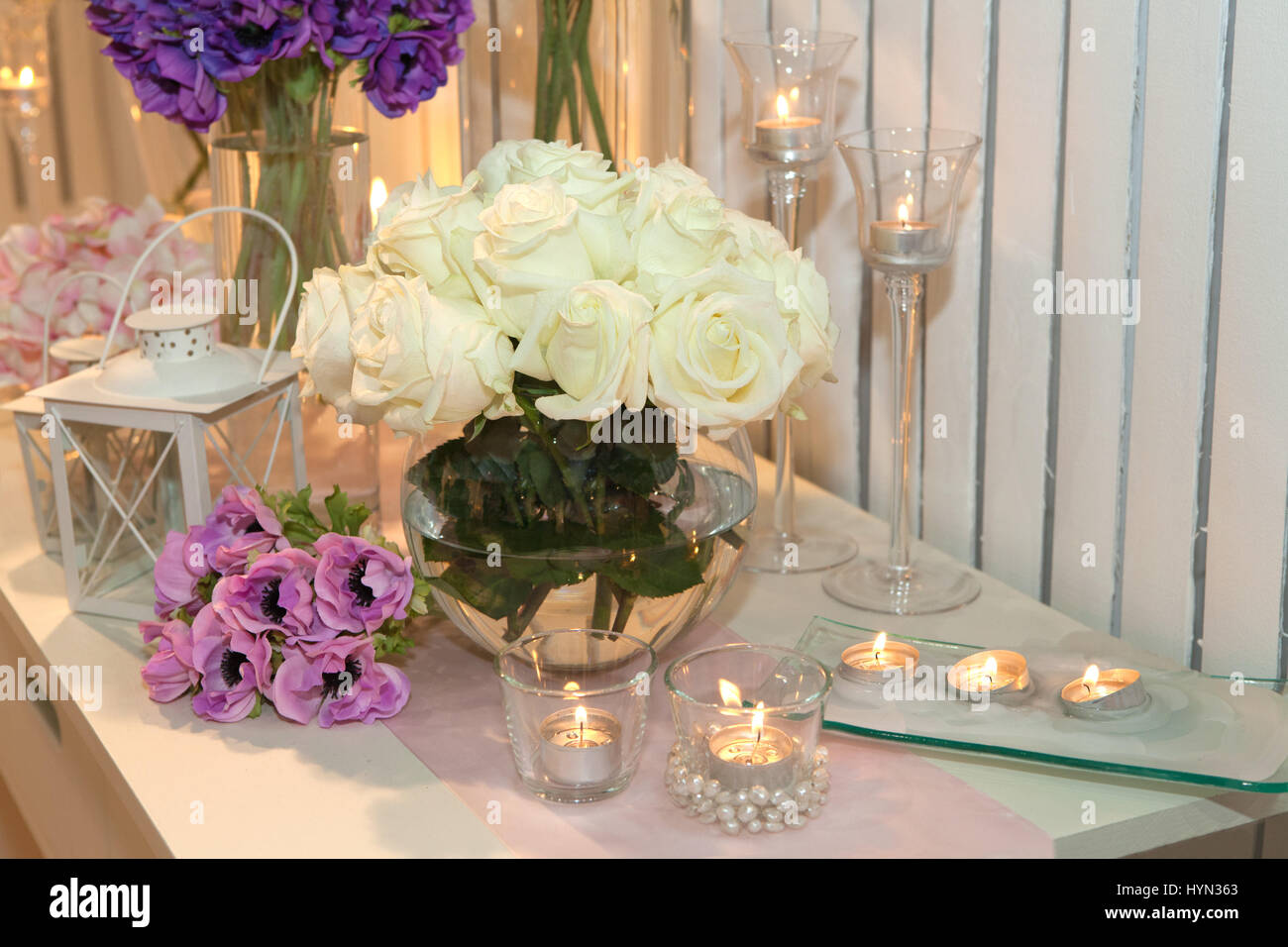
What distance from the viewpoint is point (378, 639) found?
82cm

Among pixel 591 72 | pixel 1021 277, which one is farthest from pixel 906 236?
pixel 591 72

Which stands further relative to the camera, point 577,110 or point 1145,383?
point 577,110

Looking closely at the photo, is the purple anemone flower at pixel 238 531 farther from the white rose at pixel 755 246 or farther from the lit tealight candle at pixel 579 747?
the white rose at pixel 755 246

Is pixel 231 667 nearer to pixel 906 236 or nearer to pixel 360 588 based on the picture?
pixel 360 588

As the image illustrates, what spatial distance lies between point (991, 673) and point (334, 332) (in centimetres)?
41

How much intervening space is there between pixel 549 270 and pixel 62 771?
552 mm

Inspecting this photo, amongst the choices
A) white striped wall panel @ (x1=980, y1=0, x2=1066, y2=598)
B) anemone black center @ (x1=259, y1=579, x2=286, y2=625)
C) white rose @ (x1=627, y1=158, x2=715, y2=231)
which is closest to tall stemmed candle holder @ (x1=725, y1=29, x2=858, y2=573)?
white striped wall panel @ (x1=980, y1=0, x2=1066, y2=598)

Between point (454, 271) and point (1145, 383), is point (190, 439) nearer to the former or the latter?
point (454, 271)

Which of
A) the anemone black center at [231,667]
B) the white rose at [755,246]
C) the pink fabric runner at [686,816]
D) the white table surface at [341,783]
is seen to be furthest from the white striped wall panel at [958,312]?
the anemone black center at [231,667]

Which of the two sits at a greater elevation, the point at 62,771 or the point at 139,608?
the point at 139,608

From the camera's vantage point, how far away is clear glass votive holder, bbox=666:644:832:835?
2.24 feet

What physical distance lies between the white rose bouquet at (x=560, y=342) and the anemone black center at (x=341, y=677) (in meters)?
0.08
